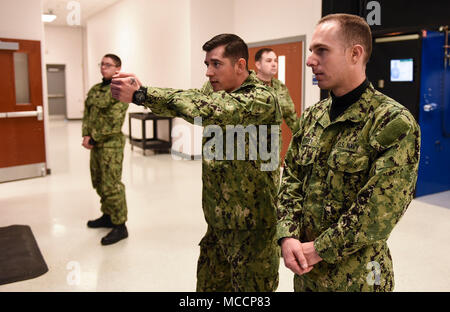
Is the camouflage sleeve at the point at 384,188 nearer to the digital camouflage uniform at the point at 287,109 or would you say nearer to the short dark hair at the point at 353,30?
the short dark hair at the point at 353,30

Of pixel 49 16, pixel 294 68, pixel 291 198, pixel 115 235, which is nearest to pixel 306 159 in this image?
pixel 291 198

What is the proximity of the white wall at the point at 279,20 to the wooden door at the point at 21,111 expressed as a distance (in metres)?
3.59

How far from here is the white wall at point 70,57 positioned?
1599 cm

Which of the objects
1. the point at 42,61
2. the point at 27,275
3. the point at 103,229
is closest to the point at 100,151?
the point at 103,229

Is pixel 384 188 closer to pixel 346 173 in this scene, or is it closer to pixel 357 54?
pixel 346 173

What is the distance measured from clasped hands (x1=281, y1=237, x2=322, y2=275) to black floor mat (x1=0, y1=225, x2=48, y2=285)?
2480 mm

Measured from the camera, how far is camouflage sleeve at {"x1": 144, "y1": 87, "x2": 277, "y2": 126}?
1.40 m

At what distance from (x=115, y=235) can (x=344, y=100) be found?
3.01 m

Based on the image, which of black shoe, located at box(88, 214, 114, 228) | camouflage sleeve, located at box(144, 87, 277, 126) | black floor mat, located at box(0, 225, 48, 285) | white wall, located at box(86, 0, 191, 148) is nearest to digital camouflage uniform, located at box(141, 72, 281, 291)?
camouflage sleeve, located at box(144, 87, 277, 126)

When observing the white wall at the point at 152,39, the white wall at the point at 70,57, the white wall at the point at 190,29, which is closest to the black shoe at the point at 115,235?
the white wall at the point at 190,29

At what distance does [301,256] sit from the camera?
1381mm

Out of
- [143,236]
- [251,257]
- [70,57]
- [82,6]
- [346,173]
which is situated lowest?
[143,236]

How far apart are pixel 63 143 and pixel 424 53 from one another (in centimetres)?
854

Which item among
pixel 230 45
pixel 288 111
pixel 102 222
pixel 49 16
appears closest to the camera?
pixel 230 45
